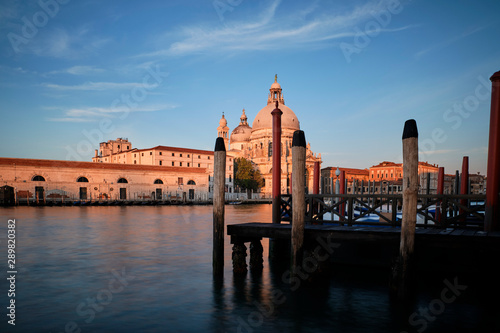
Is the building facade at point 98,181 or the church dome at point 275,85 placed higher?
the church dome at point 275,85

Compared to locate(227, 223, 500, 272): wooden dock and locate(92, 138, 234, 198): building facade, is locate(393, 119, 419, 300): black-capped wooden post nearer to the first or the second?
locate(227, 223, 500, 272): wooden dock

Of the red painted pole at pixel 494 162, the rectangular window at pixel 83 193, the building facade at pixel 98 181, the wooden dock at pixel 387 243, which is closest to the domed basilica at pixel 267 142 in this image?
the building facade at pixel 98 181

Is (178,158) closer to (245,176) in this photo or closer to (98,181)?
(245,176)

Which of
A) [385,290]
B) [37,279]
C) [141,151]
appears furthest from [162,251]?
[141,151]

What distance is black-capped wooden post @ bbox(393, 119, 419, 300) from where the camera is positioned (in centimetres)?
680

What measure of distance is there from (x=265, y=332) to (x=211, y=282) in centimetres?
345

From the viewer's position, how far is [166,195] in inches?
2302

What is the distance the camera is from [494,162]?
8.19 meters

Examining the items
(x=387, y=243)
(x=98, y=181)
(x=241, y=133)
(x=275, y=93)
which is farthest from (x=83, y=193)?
(x=275, y=93)

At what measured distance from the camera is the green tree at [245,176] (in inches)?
2982

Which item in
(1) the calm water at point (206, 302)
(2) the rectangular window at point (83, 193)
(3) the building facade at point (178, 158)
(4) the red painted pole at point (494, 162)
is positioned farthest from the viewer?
(3) the building facade at point (178, 158)

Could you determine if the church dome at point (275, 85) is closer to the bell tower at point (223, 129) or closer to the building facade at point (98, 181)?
the bell tower at point (223, 129)

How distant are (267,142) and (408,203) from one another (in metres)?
81.4

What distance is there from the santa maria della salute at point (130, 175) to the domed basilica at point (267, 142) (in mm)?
221
